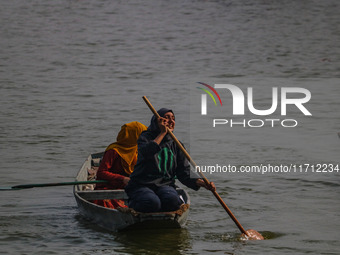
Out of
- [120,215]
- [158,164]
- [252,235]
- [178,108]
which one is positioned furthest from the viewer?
[178,108]

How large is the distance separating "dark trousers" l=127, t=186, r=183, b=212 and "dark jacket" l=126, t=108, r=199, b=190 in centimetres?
8

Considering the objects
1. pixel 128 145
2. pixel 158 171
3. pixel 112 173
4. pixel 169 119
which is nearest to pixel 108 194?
pixel 112 173

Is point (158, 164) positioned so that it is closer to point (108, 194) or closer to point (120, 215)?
point (120, 215)

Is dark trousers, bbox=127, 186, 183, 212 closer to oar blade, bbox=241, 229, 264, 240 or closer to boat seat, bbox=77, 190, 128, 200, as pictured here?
boat seat, bbox=77, 190, 128, 200

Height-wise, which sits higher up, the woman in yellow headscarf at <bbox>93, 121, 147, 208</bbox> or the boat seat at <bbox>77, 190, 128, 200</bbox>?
the woman in yellow headscarf at <bbox>93, 121, 147, 208</bbox>

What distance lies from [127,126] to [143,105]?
10.1m

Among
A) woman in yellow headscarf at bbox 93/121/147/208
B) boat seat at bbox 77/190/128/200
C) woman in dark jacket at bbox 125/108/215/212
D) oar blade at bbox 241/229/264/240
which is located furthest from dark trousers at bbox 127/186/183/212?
oar blade at bbox 241/229/264/240

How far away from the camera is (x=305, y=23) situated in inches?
1554

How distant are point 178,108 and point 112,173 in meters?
9.92

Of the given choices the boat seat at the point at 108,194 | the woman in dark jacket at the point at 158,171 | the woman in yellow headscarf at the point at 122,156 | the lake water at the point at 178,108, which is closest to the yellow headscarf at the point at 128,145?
the woman in yellow headscarf at the point at 122,156

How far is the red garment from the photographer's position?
33.0 ft

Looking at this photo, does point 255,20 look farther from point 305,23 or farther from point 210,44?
point 210,44

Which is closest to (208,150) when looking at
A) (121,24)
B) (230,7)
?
(121,24)

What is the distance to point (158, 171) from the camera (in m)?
9.35
